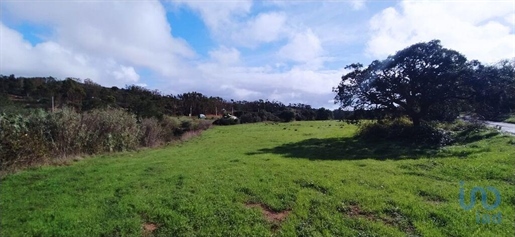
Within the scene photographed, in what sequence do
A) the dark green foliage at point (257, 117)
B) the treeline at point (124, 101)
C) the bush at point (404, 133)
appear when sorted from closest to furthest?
the bush at point (404, 133) < the treeline at point (124, 101) < the dark green foliage at point (257, 117)

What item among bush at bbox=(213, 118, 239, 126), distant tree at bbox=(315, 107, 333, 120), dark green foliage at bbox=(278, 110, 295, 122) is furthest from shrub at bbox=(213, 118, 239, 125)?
distant tree at bbox=(315, 107, 333, 120)

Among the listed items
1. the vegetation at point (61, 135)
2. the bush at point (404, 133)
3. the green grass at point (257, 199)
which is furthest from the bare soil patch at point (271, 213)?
the bush at point (404, 133)

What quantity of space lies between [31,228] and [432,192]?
9379mm

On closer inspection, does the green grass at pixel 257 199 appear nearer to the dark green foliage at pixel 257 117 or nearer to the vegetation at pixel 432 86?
the vegetation at pixel 432 86

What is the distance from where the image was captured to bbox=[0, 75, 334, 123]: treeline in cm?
3409

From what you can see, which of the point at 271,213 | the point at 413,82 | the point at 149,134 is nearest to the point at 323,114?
the point at 413,82

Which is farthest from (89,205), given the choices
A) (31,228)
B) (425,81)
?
(425,81)

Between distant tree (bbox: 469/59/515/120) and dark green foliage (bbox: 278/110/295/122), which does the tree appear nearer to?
distant tree (bbox: 469/59/515/120)

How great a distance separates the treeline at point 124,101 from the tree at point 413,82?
1958 centimetres

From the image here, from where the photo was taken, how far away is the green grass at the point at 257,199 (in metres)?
5.83

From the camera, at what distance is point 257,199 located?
24.3 feet

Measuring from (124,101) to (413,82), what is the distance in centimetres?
4249

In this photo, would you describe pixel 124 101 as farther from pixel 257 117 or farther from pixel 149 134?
pixel 149 134

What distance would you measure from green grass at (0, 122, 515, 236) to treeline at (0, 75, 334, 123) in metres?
17.9
